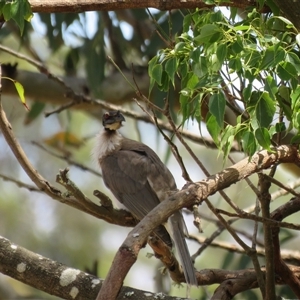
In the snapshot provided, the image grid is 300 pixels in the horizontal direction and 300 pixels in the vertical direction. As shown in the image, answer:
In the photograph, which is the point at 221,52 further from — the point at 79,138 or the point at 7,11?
the point at 79,138

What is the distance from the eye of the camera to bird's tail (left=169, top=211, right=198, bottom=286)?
3278mm

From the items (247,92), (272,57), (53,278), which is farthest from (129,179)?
(272,57)

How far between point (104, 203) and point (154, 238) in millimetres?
341

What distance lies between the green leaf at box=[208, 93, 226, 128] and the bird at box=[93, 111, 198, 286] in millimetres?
1827

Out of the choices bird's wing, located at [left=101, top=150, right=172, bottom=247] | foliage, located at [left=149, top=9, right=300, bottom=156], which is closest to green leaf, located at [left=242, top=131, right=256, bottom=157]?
foliage, located at [left=149, top=9, right=300, bottom=156]

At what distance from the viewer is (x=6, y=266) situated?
10.1 ft

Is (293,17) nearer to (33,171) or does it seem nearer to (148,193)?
(33,171)

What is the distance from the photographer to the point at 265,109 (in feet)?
7.07

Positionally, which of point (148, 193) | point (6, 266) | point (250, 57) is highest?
point (148, 193)

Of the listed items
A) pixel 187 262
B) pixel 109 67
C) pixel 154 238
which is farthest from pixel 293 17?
pixel 109 67

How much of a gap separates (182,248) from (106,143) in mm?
1418

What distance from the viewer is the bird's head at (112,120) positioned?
16.1ft

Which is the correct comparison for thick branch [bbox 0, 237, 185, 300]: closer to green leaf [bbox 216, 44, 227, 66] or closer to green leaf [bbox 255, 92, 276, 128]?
green leaf [bbox 255, 92, 276, 128]

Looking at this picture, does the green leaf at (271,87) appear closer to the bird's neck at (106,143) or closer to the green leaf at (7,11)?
the green leaf at (7,11)
